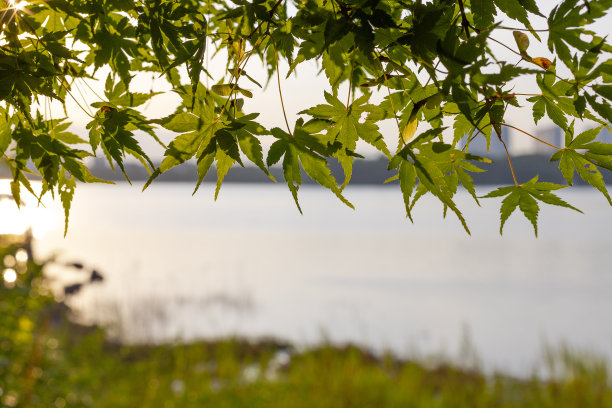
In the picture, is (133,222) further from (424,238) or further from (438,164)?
(438,164)

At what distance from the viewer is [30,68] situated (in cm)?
86

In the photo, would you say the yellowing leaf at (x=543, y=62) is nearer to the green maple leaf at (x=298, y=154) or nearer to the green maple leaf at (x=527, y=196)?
the green maple leaf at (x=527, y=196)

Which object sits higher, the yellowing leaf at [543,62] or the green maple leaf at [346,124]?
the yellowing leaf at [543,62]

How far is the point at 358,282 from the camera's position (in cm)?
2052

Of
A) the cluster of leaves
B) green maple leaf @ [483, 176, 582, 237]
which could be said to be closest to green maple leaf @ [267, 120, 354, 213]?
the cluster of leaves

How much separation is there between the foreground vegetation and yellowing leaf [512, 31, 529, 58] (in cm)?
264

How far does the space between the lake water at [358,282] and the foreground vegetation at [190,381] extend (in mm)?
328

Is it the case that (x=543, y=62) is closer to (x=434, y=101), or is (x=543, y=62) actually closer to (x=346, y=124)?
(x=434, y=101)

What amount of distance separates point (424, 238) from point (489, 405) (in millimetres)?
26087

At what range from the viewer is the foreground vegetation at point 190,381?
2979 mm

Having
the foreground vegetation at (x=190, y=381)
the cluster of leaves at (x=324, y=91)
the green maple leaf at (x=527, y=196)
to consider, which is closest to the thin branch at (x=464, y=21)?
the cluster of leaves at (x=324, y=91)

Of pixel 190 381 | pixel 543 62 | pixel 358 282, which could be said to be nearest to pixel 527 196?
pixel 543 62

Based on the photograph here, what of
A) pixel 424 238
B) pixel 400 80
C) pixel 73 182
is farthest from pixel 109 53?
pixel 424 238

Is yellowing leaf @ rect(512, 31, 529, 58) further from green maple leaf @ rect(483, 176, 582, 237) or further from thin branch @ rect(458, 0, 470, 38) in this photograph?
green maple leaf @ rect(483, 176, 582, 237)
